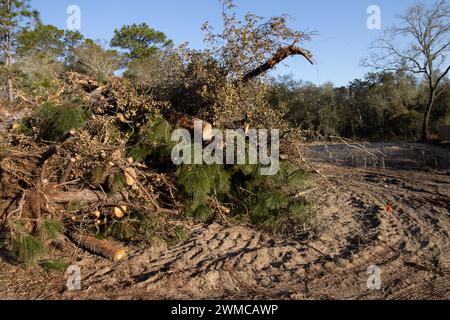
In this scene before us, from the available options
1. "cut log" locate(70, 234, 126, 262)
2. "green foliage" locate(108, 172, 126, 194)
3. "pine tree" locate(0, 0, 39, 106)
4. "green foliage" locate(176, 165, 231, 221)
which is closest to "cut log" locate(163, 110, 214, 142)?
"green foliage" locate(176, 165, 231, 221)

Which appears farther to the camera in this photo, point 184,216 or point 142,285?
point 184,216

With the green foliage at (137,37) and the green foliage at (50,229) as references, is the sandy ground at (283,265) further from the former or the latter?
the green foliage at (137,37)

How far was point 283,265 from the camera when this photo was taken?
3.71 m

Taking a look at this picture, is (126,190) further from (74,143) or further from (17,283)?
(17,283)

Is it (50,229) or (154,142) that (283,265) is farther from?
(50,229)

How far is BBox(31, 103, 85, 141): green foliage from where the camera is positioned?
4.01m

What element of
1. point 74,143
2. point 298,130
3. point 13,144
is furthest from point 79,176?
point 298,130

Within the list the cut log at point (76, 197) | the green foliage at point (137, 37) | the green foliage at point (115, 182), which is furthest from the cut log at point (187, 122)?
the green foliage at point (137, 37)

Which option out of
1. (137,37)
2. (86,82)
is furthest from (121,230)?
(137,37)

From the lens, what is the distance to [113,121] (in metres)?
4.53

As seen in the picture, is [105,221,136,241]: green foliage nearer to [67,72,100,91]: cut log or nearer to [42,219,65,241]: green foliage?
[42,219,65,241]: green foliage
